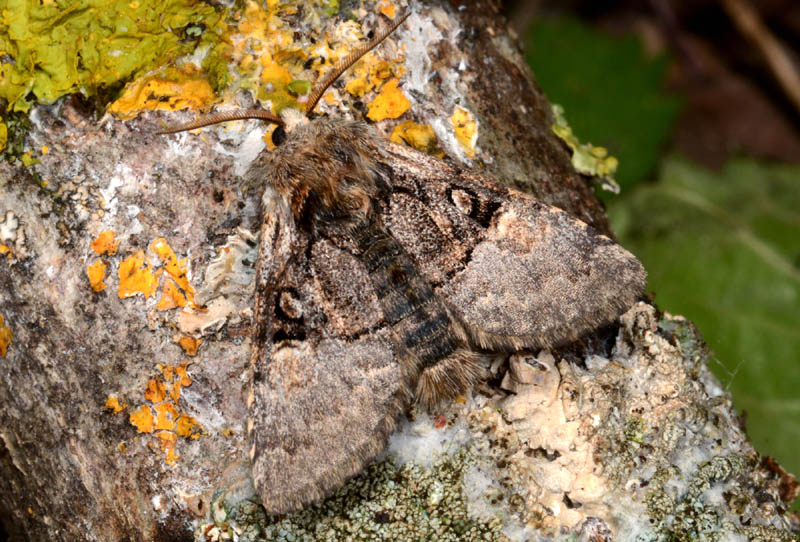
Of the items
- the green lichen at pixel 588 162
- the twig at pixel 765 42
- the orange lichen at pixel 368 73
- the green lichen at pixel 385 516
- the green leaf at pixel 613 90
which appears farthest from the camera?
the twig at pixel 765 42

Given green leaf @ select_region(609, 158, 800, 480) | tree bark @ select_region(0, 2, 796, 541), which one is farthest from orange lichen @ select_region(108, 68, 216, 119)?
green leaf @ select_region(609, 158, 800, 480)

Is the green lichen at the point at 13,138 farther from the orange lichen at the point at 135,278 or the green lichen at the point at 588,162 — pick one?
the green lichen at the point at 588,162

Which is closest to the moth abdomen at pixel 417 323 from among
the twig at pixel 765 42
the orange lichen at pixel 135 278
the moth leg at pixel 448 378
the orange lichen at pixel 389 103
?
the moth leg at pixel 448 378

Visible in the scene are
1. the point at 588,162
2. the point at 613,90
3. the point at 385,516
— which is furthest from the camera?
the point at 613,90

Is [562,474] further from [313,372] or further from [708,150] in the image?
[708,150]

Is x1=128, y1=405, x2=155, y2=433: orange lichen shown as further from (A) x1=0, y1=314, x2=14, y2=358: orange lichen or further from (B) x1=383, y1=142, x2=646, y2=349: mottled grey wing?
(B) x1=383, y1=142, x2=646, y2=349: mottled grey wing

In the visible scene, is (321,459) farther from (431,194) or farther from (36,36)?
(36,36)

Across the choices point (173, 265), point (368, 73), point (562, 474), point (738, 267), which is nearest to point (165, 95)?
point (173, 265)

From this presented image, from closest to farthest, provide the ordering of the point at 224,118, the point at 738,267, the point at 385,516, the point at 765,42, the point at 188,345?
the point at 385,516, the point at 188,345, the point at 224,118, the point at 738,267, the point at 765,42
